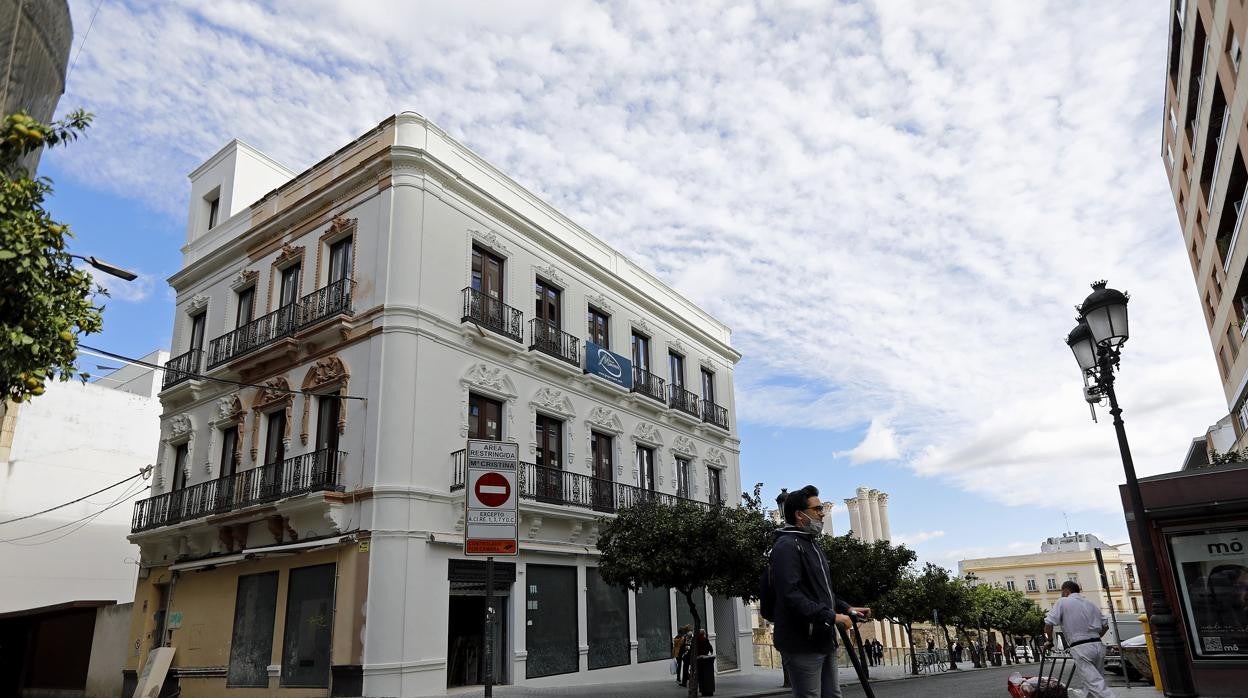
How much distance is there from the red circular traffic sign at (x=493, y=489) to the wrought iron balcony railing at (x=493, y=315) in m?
11.1

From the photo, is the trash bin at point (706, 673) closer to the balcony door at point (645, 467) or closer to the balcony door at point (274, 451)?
the balcony door at point (645, 467)

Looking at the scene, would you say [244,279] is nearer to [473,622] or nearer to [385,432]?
[385,432]

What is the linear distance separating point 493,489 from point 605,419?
47.9ft

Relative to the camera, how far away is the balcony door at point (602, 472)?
809 inches

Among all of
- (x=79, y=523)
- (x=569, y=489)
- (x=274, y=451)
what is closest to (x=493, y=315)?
(x=569, y=489)

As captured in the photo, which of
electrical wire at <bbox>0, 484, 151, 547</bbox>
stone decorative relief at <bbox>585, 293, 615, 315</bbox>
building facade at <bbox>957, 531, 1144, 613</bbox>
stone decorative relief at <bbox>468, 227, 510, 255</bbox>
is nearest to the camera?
stone decorative relief at <bbox>468, 227, 510, 255</bbox>

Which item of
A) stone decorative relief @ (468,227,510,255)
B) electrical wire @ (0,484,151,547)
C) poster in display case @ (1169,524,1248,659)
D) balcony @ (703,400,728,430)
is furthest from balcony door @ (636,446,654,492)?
electrical wire @ (0,484,151,547)

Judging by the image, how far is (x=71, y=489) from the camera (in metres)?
30.5

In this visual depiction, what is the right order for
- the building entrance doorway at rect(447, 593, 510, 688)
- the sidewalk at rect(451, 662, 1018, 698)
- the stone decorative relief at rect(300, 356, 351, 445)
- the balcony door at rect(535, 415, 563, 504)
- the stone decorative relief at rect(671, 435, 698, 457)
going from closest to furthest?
the sidewalk at rect(451, 662, 1018, 698), the building entrance doorway at rect(447, 593, 510, 688), the stone decorative relief at rect(300, 356, 351, 445), the balcony door at rect(535, 415, 563, 504), the stone decorative relief at rect(671, 435, 698, 457)

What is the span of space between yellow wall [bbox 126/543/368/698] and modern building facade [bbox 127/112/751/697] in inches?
2.1

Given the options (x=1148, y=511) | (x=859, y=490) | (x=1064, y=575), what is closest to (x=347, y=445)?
(x=1148, y=511)

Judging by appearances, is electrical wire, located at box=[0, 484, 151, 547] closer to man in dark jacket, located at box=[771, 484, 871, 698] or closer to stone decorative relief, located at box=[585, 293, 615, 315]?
stone decorative relief, located at box=[585, 293, 615, 315]

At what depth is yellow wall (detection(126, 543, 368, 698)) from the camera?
50.2 ft

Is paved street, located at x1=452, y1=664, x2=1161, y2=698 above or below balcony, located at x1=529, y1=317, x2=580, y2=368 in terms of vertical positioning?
below
